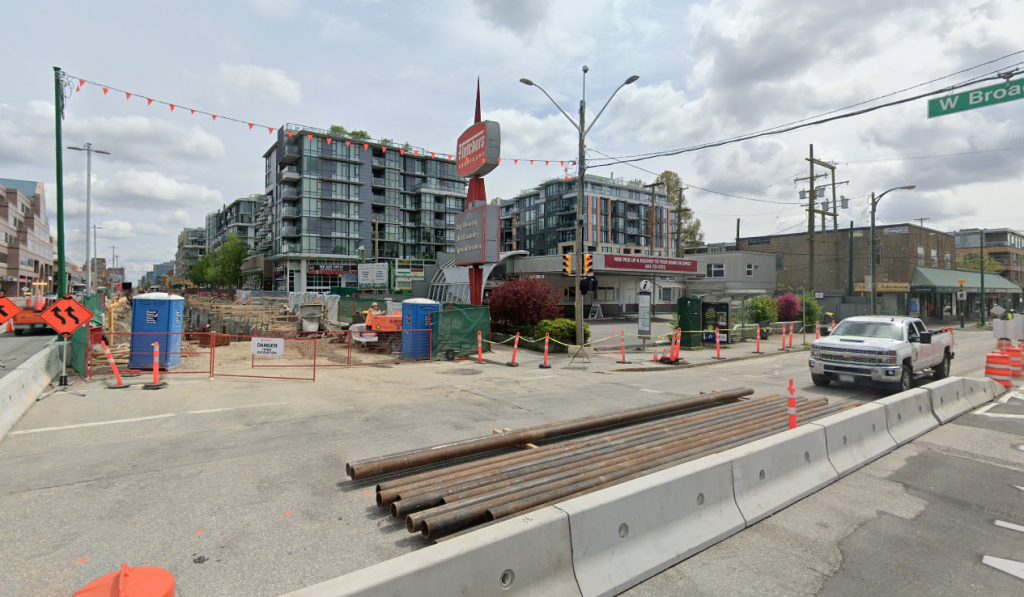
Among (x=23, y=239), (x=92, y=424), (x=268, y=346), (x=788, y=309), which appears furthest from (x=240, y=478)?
(x=23, y=239)

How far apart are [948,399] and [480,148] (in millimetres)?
15934

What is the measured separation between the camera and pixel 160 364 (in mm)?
13586

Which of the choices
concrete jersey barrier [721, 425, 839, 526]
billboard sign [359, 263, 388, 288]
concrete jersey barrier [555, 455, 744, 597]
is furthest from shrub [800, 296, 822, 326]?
billboard sign [359, 263, 388, 288]

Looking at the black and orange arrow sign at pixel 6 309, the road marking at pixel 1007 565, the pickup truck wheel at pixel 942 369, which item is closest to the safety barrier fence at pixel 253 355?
the black and orange arrow sign at pixel 6 309

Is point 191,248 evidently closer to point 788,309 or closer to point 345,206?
point 345,206

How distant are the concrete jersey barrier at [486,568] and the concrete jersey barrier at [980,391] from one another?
10.5 meters

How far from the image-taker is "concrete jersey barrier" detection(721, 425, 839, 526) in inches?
189

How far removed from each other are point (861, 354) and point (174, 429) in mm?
13016

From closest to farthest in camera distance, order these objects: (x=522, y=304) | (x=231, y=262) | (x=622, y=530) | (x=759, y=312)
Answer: (x=622, y=530) → (x=522, y=304) → (x=759, y=312) → (x=231, y=262)

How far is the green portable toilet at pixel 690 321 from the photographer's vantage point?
22.4m

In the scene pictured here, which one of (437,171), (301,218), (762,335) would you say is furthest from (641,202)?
(762,335)

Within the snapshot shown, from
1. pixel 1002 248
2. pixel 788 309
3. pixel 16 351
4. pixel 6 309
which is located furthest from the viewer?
pixel 1002 248

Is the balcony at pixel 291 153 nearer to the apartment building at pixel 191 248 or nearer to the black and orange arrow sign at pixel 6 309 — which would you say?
the black and orange arrow sign at pixel 6 309

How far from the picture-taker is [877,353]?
Answer: 10.8 meters
